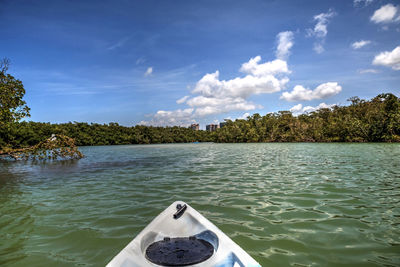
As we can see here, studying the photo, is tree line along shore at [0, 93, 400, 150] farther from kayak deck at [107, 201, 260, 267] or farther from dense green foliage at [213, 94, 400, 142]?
kayak deck at [107, 201, 260, 267]

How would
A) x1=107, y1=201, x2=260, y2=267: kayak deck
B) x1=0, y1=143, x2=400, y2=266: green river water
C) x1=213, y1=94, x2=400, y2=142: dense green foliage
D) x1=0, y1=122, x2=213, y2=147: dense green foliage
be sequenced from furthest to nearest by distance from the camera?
1. x1=0, y1=122, x2=213, y2=147: dense green foliage
2. x1=213, y1=94, x2=400, y2=142: dense green foliage
3. x1=0, y1=143, x2=400, y2=266: green river water
4. x1=107, y1=201, x2=260, y2=267: kayak deck

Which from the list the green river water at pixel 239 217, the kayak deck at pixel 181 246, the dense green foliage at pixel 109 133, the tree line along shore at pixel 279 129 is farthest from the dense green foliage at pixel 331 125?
the kayak deck at pixel 181 246

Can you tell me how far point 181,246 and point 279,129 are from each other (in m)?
62.2

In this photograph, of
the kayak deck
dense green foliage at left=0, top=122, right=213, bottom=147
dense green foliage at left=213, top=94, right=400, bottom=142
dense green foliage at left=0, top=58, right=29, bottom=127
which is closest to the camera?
the kayak deck

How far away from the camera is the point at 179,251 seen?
2.52 meters

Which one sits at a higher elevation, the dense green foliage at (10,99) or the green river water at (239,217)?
the dense green foliage at (10,99)

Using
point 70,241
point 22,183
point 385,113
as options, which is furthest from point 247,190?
point 385,113

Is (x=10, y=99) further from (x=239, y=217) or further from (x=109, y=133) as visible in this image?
(x=109, y=133)

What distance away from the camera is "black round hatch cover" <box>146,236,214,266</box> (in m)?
2.30

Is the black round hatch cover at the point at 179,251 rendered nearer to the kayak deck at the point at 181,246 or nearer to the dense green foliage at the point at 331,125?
the kayak deck at the point at 181,246

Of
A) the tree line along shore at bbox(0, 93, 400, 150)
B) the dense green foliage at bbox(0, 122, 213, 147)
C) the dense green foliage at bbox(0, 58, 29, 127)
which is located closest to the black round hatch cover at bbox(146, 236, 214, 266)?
the dense green foliage at bbox(0, 58, 29, 127)

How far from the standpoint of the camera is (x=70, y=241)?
3562mm

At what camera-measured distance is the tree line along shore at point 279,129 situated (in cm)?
3684

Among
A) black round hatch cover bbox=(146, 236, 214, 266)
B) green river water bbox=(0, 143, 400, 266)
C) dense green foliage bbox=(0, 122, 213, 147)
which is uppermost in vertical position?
dense green foliage bbox=(0, 122, 213, 147)
